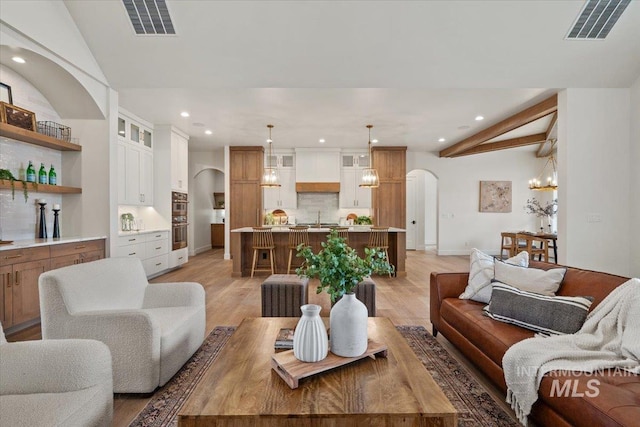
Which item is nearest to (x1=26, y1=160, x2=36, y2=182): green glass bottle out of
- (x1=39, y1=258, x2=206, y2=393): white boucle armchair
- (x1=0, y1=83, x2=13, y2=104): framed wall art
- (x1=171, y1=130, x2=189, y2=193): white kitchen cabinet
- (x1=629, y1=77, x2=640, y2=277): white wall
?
(x1=0, y1=83, x2=13, y2=104): framed wall art

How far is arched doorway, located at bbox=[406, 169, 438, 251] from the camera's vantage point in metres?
9.80

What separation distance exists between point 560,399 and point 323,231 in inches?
173

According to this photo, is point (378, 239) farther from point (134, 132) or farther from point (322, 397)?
point (134, 132)

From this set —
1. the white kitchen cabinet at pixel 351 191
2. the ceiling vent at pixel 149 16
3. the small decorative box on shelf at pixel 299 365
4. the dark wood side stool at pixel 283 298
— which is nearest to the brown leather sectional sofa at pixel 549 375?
the small decorative box on shelf at pixel 299 365

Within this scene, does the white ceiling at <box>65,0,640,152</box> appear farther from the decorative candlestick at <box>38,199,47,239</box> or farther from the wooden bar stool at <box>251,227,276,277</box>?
the wooden bar stool at <box>251,227,276,277</box>

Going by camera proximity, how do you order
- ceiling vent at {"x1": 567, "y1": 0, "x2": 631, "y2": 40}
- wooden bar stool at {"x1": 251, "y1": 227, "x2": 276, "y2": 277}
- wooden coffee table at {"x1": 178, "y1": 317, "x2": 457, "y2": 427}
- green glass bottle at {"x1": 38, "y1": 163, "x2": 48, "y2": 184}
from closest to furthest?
wooden coffee table at {"x1": 178, "y1": 317, "x2": 457, "y2": 427} < ceiling vent at {"x1": 567, "y1": 0, "x2": 631, "y2": 40} < green glass bottle at {"x1": 38, "y1": 163, "x2": 48, "y2": 184} < wooden bar stool at {"x1": 251, "y1": 227, "x2": 276, "y2": 277}

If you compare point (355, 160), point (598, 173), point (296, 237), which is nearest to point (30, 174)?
point (296, 237)

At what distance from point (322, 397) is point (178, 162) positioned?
6.40 m

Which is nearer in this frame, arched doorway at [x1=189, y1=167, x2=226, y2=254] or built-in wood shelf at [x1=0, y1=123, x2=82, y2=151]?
built-in wood shelf at [x1=0, y1=123, x2=82, y2=151]

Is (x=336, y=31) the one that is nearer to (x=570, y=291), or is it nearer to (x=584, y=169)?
(x=570, y=291)

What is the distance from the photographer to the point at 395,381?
1425mm

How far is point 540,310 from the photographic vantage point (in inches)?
79.3

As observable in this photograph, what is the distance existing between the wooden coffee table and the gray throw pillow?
970mm

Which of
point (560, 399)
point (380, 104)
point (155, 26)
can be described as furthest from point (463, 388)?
point (155, 26)
